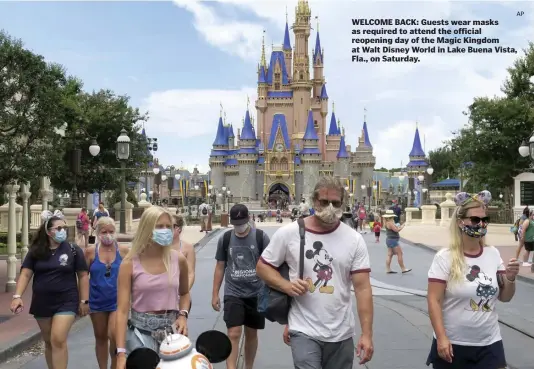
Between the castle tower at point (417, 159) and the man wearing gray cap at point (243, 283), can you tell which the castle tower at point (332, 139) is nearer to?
the castle tower at point (417, 159)

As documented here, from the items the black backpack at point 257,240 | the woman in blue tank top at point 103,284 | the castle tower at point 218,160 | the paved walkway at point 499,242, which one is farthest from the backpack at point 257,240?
the castle tower at point 218,160

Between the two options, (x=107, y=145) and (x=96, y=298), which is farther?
(x=107, y=145)

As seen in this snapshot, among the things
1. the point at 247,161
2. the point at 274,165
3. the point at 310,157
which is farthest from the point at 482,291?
the point at 247,161

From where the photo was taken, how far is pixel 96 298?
6.35m

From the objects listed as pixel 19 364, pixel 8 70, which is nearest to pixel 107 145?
pixel 8 70

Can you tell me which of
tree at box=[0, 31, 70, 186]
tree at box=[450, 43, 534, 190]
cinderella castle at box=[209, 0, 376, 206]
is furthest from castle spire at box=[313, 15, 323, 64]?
tree at box=[0, 31, 70, 186]

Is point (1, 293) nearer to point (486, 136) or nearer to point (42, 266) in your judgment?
point (42, 266)

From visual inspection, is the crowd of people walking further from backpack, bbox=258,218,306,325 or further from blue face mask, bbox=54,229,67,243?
blue face mask, bbox=54,229,67,243

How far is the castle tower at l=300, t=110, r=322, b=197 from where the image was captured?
102875 millimetres

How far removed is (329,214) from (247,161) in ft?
332

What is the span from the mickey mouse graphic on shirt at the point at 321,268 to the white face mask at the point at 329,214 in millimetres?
154

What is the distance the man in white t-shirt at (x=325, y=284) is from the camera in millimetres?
4258

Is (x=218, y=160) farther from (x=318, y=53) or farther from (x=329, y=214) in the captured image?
(x=329, y=214)

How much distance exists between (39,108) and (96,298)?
8697 mm
